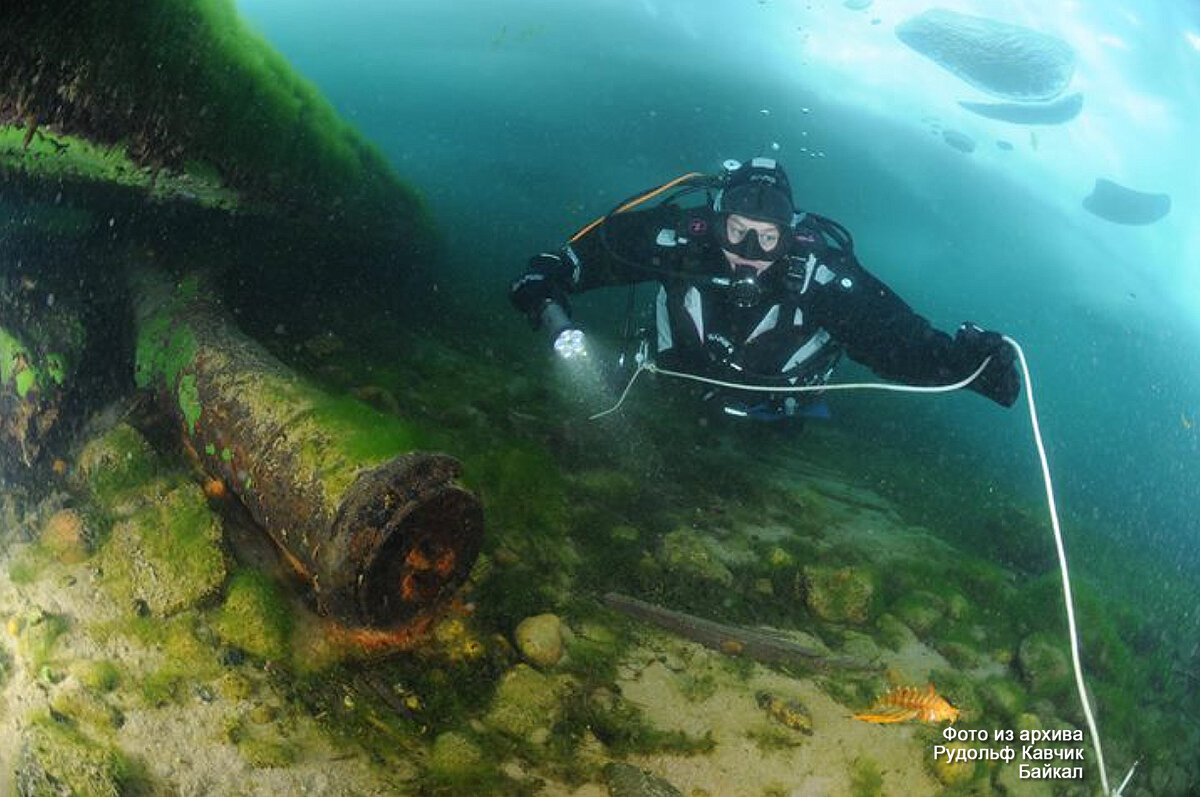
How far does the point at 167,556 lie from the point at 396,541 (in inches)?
52.9

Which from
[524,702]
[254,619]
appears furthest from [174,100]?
[524,702]

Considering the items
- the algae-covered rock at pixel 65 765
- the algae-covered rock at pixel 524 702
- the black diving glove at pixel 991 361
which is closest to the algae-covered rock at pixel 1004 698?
the black diving glove at pixel 991 361

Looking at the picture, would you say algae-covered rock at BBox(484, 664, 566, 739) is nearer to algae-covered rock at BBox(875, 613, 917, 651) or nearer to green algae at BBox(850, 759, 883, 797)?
green algae at BBox(850, 759, 883, 797)

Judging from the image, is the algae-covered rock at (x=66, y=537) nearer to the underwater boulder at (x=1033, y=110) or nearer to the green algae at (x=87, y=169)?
the green algae at (x=87, y=169)

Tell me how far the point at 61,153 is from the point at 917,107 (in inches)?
1629

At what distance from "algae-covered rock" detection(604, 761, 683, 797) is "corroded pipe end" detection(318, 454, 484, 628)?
1.14m

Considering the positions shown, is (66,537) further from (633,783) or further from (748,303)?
(748,303)

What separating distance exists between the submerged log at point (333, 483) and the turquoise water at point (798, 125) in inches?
477

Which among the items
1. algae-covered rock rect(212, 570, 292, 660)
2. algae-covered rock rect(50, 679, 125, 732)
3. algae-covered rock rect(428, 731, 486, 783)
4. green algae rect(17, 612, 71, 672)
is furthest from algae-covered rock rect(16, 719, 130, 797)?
algae-covered rock rect(428, 731, 486, 783)

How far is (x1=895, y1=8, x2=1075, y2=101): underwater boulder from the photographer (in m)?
29.7

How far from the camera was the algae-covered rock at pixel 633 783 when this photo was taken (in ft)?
8.26

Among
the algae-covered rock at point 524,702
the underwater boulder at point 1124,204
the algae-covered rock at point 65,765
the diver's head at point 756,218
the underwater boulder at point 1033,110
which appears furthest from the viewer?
the underwater boulder at point 1124,204

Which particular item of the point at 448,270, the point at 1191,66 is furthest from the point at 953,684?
the point at 1191,66

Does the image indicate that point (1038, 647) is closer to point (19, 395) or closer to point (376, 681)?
point (376, 681)
